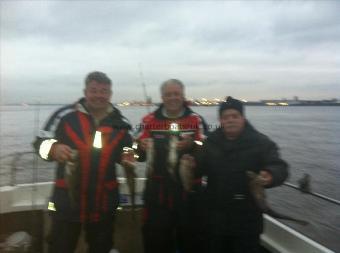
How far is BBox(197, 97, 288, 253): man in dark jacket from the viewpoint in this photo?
3406 mm

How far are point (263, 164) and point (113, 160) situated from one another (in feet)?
4.72

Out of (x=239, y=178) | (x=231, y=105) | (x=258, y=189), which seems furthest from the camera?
(x=231, y=105)

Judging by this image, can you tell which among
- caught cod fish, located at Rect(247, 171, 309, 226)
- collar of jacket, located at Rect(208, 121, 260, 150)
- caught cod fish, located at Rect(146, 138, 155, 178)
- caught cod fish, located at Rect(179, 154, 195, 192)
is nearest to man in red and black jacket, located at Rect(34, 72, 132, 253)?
caught cod fish, located at Rect(146, 138, 155, 178)

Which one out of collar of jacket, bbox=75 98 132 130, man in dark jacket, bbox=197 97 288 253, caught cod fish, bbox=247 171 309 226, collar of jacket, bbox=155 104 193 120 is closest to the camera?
caught cod fish, bbox=247 171 309 226

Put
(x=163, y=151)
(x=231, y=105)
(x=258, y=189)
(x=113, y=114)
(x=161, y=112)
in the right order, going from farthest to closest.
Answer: (x=161, y=112)
(x=163, y=151)
(x=113, y=114)
(x=231, y=105)
(x=258, y=189)

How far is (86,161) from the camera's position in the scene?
3.60m

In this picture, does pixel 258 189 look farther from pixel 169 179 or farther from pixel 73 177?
pixel 73 177

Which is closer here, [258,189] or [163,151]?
[258,189]

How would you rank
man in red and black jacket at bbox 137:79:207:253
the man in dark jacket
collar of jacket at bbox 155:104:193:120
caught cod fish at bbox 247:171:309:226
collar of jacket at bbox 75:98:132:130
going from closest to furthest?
caught cod fish at bbox 247:171:309:226 → the man in dark jacket → collar of jacket at bbox 75:98:132:130 → man in red and black jacket at bbox 137:79:207:253 → collar of jacket at bbox 155:104:193:120

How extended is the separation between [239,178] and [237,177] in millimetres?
20

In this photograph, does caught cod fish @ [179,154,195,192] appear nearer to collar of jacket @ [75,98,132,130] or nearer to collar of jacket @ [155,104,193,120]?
collar of jacket @ [155,104,193,120]

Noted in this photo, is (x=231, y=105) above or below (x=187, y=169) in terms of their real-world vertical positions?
above

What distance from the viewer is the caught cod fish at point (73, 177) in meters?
3.45

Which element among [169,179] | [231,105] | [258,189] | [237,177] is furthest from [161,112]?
[258,189]
